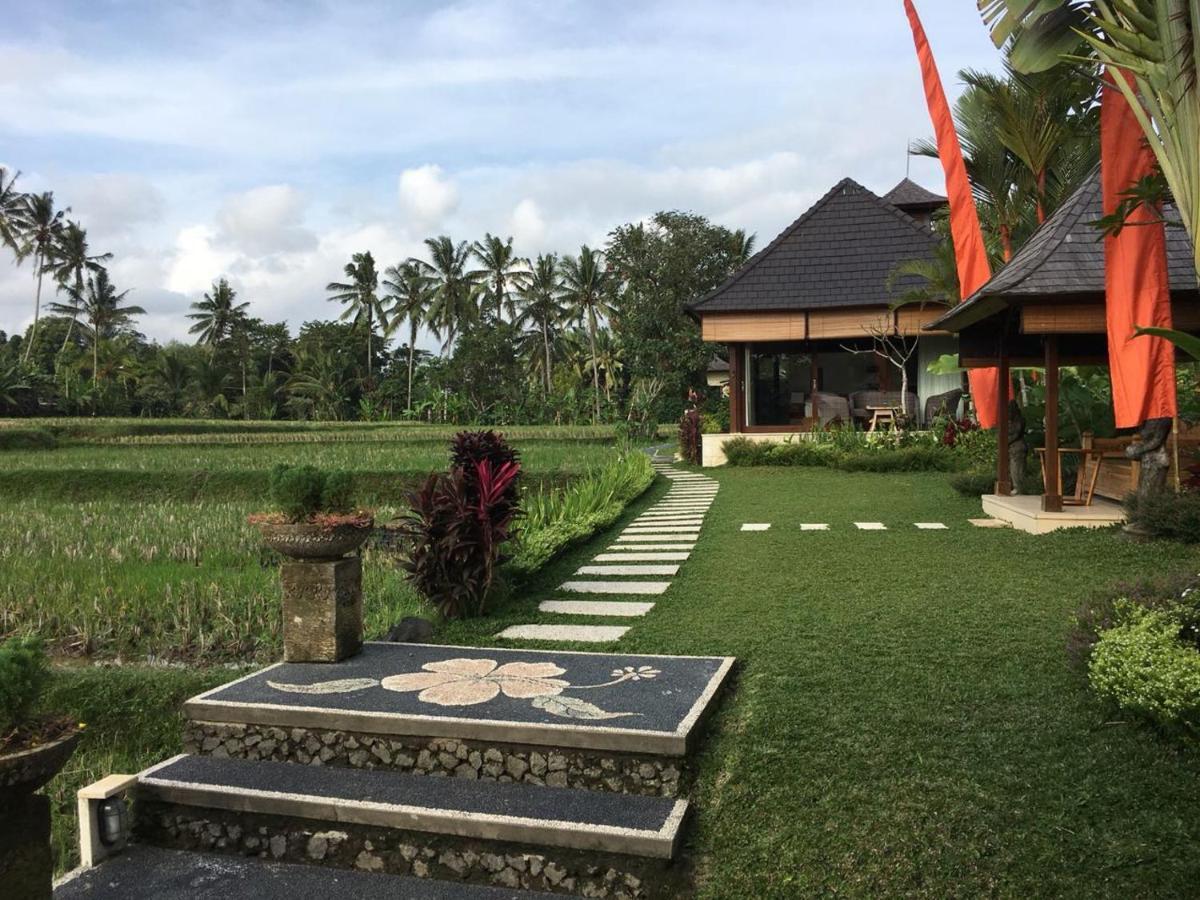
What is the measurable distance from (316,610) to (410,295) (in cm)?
4104

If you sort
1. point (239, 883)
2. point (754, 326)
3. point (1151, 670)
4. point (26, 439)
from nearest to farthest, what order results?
1. point (239, 883)
2. point (1151, 670)
3. point (754, 326)
4. point (26, 439)

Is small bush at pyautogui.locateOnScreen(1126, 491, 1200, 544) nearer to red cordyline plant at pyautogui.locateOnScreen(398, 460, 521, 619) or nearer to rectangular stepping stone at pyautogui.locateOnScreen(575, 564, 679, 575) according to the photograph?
rectangular stepping stone at pyautogui.locateOnScreen(575, 564, 679, 575)

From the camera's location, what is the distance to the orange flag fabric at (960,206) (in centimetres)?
1015

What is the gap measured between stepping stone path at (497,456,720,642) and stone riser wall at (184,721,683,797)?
61.3 inches

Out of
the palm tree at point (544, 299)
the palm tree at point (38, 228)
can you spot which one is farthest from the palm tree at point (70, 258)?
the palm tree at point (544, 299)

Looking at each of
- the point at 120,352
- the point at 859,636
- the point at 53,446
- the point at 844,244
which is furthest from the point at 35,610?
the point at 120,352

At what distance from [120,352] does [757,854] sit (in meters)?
51.3

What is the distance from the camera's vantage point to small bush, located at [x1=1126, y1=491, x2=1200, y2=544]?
22.0 feet

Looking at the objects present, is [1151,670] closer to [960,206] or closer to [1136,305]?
[1136,305]

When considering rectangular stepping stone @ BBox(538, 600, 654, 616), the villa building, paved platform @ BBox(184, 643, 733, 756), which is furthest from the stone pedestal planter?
the villa building

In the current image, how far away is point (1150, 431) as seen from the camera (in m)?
7.14

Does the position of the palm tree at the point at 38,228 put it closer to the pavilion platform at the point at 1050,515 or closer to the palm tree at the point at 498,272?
the palm tree at the point at 498,272

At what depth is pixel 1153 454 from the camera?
23.5 feet

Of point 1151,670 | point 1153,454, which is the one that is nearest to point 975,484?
point 1153,454
